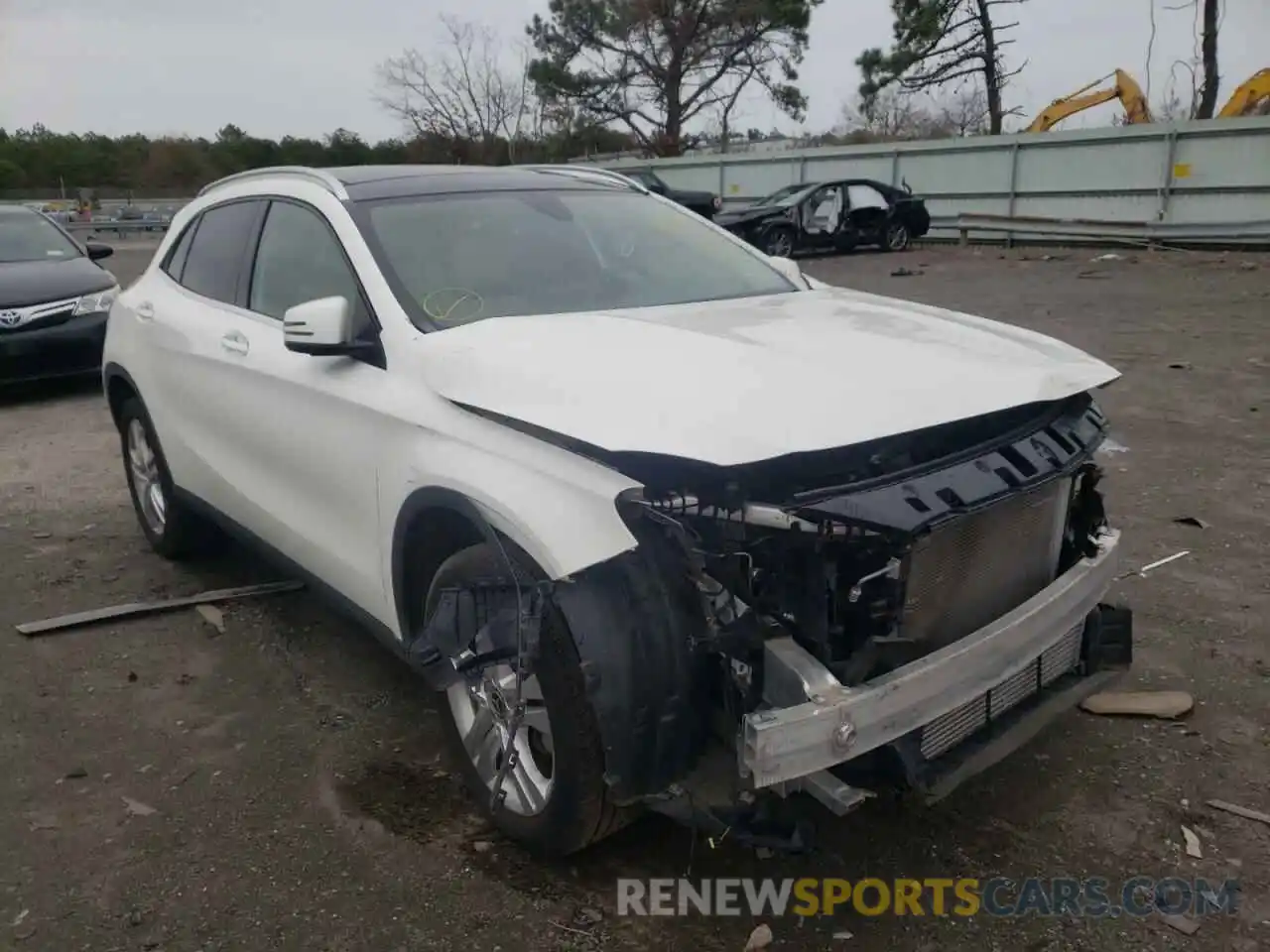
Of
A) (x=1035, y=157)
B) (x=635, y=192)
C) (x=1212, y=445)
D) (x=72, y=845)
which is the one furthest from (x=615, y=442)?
(x=1035, y=157)

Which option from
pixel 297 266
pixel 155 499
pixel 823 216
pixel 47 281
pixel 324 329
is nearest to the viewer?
pixel 324 329

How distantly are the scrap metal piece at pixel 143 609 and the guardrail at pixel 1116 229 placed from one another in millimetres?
18856

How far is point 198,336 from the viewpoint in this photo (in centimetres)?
430

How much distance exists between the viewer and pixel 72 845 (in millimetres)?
3010

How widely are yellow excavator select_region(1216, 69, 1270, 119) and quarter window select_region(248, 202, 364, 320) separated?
927 inches

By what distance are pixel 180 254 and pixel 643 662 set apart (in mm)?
3602

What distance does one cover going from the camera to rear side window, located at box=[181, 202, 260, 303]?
427 cm

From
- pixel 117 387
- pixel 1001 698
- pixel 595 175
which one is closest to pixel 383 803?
pixel 1001 698

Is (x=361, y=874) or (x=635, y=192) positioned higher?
(x=635, y=192)

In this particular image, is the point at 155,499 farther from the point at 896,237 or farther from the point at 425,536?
the point at 896,237

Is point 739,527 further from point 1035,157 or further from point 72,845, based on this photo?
point 1035,157

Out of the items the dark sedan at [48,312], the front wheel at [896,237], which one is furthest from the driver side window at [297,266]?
the front wheel at [896,237]

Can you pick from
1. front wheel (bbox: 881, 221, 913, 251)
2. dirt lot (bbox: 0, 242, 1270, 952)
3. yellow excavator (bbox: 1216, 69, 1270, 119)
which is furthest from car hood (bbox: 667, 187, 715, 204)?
dirt lot (bbox: 0, 242, 1270, 952)

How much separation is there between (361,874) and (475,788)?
1.23ft
